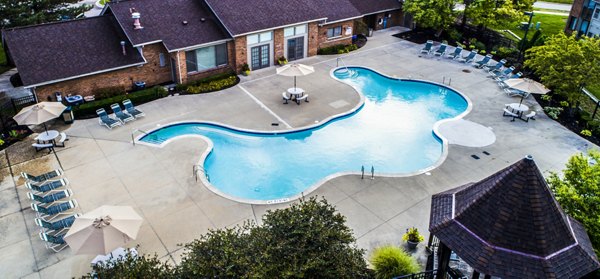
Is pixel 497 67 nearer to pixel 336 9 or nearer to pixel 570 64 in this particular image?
pixel 570 64

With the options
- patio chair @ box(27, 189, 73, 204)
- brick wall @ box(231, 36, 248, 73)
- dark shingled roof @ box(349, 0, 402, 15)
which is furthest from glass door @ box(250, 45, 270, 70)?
patio chair @ box(27, 189, 73, 204)

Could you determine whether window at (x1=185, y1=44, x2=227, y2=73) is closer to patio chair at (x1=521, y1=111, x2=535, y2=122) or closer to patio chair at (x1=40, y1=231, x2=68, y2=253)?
patio chair at (x1=40, y1=231, x2=68, y2=253)

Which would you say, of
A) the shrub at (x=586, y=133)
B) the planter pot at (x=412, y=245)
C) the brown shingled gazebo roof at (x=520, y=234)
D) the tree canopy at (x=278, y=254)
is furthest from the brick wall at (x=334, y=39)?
the brown shingled gazebo roof at (x=520, y=234)

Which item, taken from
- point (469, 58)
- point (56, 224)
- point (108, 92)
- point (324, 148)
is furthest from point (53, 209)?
point (469, 58)

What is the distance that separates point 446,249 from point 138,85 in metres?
22.7

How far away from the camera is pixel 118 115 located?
25.0 meters

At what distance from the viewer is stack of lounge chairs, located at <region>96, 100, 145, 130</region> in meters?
24.3

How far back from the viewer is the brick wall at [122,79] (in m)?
25.7

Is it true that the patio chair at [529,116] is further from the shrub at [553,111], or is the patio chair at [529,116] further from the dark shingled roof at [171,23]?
the dark shingled roof at [171,23]

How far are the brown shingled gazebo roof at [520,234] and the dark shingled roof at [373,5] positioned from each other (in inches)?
1203

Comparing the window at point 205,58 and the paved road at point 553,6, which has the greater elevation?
the paved road at point 553,6

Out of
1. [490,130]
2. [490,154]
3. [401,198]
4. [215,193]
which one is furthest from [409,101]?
[215,193]

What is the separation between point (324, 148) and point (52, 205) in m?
13.1

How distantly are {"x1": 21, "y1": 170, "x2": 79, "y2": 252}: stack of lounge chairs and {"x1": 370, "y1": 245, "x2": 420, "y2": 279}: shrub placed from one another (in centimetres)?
1132
